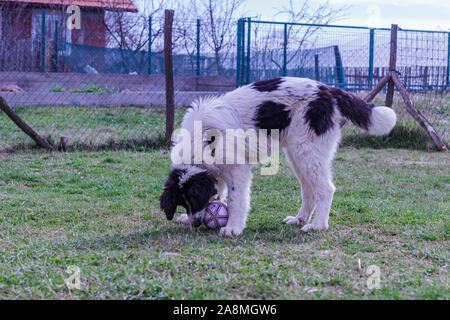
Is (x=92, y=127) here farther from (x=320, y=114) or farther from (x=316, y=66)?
(x=320, y=114)

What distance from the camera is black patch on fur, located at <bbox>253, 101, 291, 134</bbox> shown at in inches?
178

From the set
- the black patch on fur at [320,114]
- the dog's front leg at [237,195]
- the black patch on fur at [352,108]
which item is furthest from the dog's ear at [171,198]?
the black patch on fur at [352,108]

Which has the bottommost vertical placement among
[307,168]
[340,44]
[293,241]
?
[293,241]

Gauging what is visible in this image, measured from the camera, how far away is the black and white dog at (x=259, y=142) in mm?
4406

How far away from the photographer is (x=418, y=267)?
11.1 feet

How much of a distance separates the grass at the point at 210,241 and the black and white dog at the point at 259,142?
10.3 inches

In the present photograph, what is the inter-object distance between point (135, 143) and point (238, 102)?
467cm

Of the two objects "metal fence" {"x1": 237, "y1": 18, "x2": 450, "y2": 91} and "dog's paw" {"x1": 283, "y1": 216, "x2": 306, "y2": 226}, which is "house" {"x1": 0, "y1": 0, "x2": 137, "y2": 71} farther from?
"dog's paw" {"x1": 283, "y1": 216, "x2": 306, "y2": 226}

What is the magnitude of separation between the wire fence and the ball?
4.56 m

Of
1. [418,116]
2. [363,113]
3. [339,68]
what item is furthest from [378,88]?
[363,113]

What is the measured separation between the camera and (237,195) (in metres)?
4.43

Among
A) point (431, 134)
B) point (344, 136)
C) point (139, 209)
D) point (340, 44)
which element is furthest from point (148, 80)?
point (139, 209)

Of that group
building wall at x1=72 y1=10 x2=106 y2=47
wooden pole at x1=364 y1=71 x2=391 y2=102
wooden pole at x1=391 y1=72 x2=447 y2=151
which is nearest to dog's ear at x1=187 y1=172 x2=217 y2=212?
wooden pole at x1=364 y1=71 x2=391 y2=102

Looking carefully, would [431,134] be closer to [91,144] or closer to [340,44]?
[340,44]
